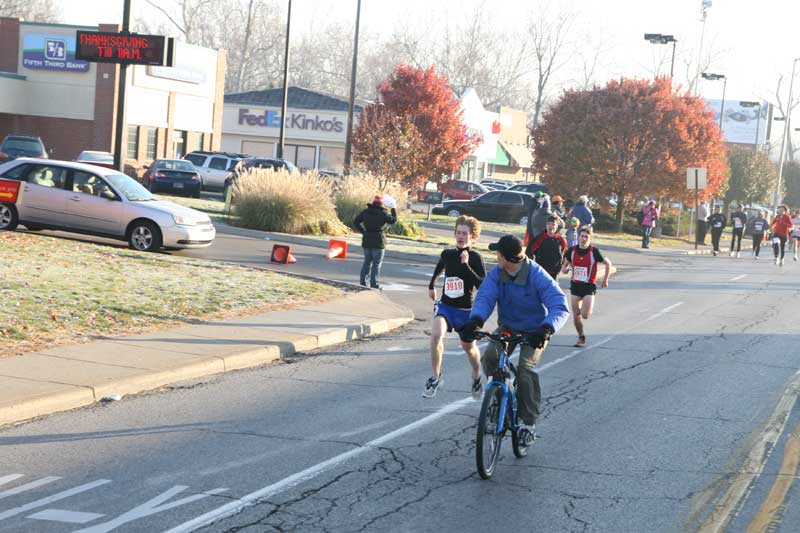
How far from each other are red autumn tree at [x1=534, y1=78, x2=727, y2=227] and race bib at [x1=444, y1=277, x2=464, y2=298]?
35.1 meters

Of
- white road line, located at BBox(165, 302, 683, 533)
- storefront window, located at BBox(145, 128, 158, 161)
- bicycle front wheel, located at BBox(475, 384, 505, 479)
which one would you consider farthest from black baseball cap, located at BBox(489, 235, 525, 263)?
storefront window, located at BBox(145, 128, 158, 161)

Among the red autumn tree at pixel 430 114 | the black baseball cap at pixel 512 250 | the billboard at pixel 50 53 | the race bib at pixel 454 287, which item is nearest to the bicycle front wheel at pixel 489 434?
the black baseball cap at pixel 512 250

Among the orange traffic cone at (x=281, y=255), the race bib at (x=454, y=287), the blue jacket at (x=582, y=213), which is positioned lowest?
the orange traffic cone at (x=281, y=255)

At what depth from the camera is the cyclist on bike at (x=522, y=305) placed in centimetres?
785

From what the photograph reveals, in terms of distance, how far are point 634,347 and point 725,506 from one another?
25.1 ft

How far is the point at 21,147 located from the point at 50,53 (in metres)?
11.3

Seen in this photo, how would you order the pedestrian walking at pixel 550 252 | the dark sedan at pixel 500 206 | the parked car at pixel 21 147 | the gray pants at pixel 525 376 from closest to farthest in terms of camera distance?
the gray pants at pixel 525 376
the pedestrian walking at pixel 550 252
the parked car at pixel 21 147
the dark sedan at pixel 500 206

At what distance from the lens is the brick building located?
4869 centimetres

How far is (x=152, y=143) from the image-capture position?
51.9 metres

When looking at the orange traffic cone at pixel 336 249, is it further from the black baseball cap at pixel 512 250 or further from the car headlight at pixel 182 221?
the black baseball cap at pixel 512 250

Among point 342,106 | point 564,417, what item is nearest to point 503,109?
point 342,106

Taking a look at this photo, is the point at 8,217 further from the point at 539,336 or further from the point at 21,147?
the point at 21,147

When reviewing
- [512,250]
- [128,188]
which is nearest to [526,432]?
[512,250]

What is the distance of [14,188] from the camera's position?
20.8 meters
